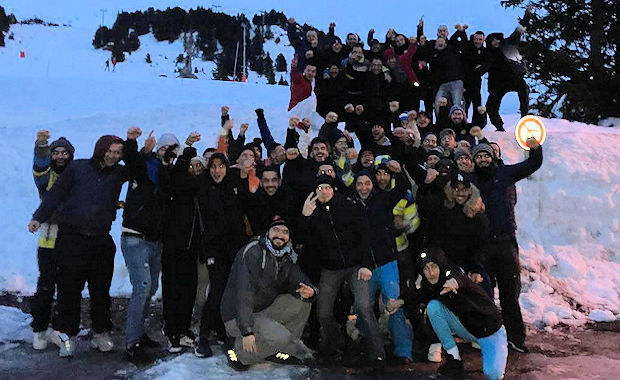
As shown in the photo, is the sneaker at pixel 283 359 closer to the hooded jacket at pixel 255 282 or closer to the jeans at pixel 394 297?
the hooded jacket at pixel 255 282

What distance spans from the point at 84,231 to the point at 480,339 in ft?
12.6

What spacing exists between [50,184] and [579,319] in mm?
6371

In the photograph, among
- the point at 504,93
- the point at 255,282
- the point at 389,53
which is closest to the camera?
the point at 255,282

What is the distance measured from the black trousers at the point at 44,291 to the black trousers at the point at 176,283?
1072mm

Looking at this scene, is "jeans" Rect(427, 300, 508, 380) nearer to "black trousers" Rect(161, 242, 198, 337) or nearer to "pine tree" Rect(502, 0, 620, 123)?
"black trousers" Rect(161, 242, 198, 337)

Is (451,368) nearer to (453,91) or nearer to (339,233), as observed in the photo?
(339,233)

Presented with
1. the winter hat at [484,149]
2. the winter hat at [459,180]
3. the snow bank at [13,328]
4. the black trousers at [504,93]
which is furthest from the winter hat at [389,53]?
the snow bank at [13,328]

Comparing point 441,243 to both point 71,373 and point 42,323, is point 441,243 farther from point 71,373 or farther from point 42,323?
point 42,323

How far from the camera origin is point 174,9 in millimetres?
71000

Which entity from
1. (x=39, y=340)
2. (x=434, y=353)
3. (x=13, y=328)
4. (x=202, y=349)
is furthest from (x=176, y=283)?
(x=434, y=353)

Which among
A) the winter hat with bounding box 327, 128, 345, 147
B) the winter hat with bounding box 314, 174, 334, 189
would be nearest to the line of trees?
the winter hat with bounding box 327, 128, 345, 147

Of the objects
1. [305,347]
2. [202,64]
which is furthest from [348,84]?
[202,64]

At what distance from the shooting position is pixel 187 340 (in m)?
5.57

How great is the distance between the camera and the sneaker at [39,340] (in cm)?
539
